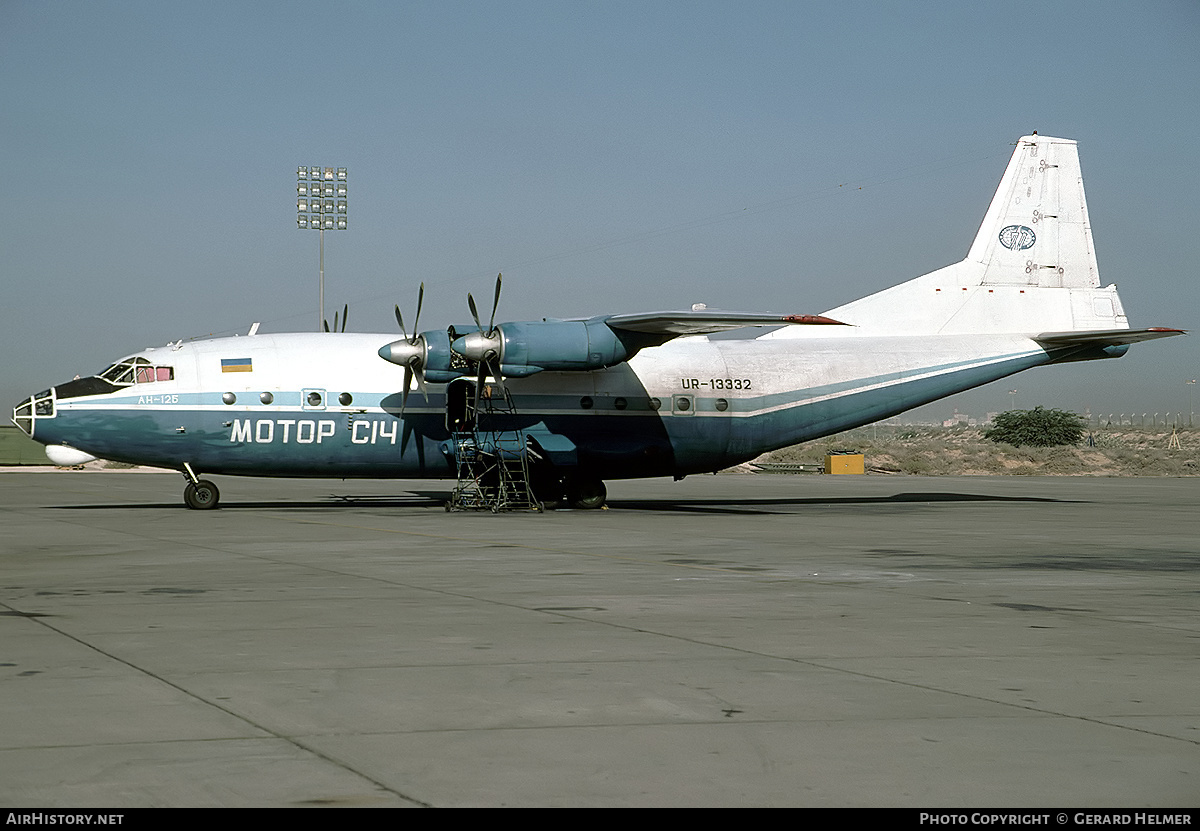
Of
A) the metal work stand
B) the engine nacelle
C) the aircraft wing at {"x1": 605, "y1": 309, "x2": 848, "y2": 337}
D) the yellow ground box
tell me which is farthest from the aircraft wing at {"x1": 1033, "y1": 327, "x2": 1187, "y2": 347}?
the yellow ground box

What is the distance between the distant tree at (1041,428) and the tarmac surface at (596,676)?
89.8m

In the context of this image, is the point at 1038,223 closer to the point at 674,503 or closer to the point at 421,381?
the point at 674,503

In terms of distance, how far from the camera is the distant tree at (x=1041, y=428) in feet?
338

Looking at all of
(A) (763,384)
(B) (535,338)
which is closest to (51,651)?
(B) (535,338)

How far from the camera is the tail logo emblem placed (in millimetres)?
34562

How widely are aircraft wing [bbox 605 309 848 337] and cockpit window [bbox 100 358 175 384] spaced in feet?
35.0

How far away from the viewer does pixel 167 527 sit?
22922mm

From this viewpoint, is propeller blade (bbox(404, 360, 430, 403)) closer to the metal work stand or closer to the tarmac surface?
the metal work stand

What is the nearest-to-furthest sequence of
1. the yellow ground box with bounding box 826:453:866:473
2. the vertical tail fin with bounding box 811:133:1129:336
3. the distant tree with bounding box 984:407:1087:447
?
the vertical tail fin with bounding box 811:133:1129:336, the yellow ground box with bounding box 826:453:866:473, the distant tree with bounding box 984:407:1087:447

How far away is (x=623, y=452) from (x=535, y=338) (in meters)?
4.20

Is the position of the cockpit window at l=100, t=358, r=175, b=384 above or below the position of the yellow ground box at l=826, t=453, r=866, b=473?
above

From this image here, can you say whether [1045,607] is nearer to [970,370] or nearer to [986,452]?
[970,370]

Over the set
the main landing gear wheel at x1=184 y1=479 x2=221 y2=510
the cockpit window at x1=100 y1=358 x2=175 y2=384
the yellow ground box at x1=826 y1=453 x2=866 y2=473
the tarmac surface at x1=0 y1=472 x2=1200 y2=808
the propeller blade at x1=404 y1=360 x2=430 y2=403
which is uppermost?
the cockpit window at x1=100 y1=358 x2=175 y2=384

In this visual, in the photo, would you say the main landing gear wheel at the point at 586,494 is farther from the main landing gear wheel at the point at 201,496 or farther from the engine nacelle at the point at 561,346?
the main landing gear wheel at the point at 201,496
